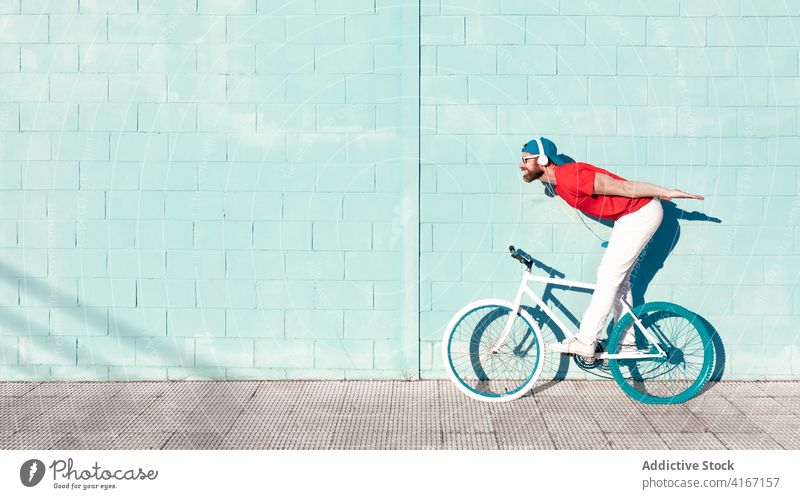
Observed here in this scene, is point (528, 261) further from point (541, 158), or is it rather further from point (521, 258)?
point (541, 158)

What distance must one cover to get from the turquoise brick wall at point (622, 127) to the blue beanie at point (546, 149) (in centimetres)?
8

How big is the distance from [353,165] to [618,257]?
1993 mm

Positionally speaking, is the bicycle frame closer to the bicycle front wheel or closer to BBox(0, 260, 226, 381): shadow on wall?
the bicycle front wheel

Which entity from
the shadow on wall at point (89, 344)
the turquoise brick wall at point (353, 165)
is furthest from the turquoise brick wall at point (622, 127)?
the shadow on wall at point (89, 344)

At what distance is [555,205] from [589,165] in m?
0.57

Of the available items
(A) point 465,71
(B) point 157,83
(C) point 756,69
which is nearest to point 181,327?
(B) point 157,83

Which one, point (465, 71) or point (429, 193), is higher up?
point (465, 71)

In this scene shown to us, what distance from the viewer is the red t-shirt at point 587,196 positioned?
582 cm

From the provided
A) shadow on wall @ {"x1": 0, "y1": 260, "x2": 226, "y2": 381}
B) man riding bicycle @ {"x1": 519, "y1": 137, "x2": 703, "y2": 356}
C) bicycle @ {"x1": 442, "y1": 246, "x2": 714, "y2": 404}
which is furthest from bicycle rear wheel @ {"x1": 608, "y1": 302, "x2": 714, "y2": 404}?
shadow on wall @ {"x1": 0, "y1": 260, "x2": 226, "y2": 381}

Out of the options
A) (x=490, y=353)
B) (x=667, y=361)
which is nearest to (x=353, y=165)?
(x=490, y=353)

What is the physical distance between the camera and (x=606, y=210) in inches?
234

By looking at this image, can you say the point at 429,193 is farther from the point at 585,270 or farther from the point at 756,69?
the point at 756,69

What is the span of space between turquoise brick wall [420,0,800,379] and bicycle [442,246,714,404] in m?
0.28

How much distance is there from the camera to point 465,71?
6395 millimetres
